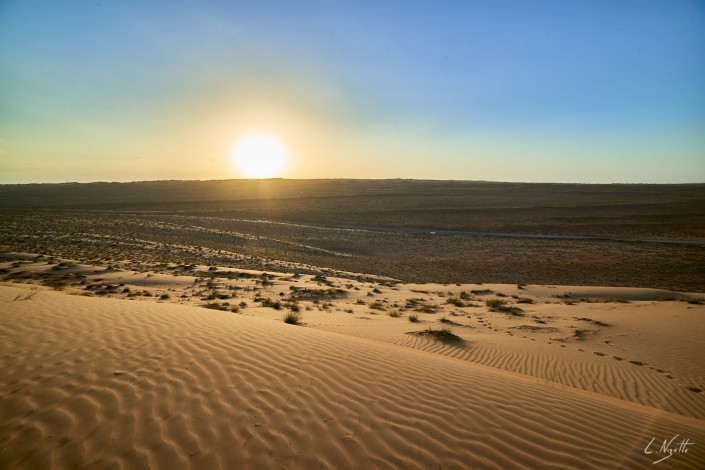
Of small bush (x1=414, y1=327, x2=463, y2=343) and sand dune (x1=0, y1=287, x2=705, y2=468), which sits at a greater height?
sand dune (x1=0, y1=287, x2=705, y2=468)

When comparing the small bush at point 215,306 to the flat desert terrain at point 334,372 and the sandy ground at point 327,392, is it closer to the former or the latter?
the flat desert terrain at point 334,372

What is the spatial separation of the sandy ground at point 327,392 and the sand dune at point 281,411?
0.02 meters

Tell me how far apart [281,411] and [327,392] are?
2.29ft

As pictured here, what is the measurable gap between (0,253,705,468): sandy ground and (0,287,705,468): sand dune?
0.02 metres

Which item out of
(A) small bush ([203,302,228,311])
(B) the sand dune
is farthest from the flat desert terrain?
(A) small bush ([203,302,228,311])

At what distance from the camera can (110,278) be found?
13594mm

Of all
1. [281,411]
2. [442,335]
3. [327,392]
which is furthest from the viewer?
[442,335]

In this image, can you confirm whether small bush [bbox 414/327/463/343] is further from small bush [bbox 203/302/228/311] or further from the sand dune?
small bush [bbox 203/302/228/311]

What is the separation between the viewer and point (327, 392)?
4.30m

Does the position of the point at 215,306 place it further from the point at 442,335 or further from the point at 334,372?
the point at 442,335

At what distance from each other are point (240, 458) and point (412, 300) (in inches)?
433

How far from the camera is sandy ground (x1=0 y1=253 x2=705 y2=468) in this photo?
325 centimetres

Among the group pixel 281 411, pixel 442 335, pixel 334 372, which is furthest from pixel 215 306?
pixel 281 411

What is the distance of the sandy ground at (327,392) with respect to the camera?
10.7 ft
